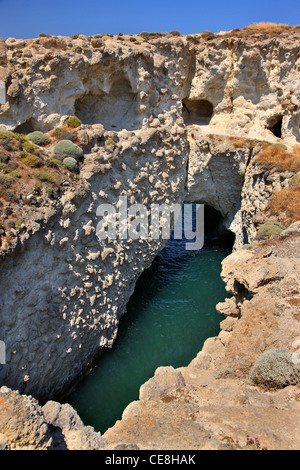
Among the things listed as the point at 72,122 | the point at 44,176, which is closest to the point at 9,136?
the point at 44,176

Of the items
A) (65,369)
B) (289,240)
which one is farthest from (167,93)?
(65,369)

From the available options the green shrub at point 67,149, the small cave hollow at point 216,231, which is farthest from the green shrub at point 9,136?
the small cave hollow at point 216,231

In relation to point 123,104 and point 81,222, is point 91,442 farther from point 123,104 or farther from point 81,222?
point 123,104

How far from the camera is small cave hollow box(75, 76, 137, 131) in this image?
80.3ft

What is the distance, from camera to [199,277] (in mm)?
28750

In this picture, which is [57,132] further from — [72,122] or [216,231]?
[216,231]

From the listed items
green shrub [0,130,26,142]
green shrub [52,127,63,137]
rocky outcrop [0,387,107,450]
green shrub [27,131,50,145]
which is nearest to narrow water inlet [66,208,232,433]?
rocky outcrop [0,387,107,450]

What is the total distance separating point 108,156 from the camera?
20.4 metres

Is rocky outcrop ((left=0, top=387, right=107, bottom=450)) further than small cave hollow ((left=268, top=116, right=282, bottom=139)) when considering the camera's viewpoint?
No

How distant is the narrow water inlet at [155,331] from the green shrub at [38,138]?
12.8 meters

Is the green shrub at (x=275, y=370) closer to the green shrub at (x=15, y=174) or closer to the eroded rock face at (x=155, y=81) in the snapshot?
the green shrub at (x=15, y=174)

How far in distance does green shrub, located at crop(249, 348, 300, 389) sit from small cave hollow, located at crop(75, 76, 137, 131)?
19126 mm

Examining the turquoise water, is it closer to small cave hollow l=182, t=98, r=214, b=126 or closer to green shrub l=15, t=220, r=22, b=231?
green shrub l=15, t=220, r=22, b=231

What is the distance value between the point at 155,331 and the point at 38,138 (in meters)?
14.0
